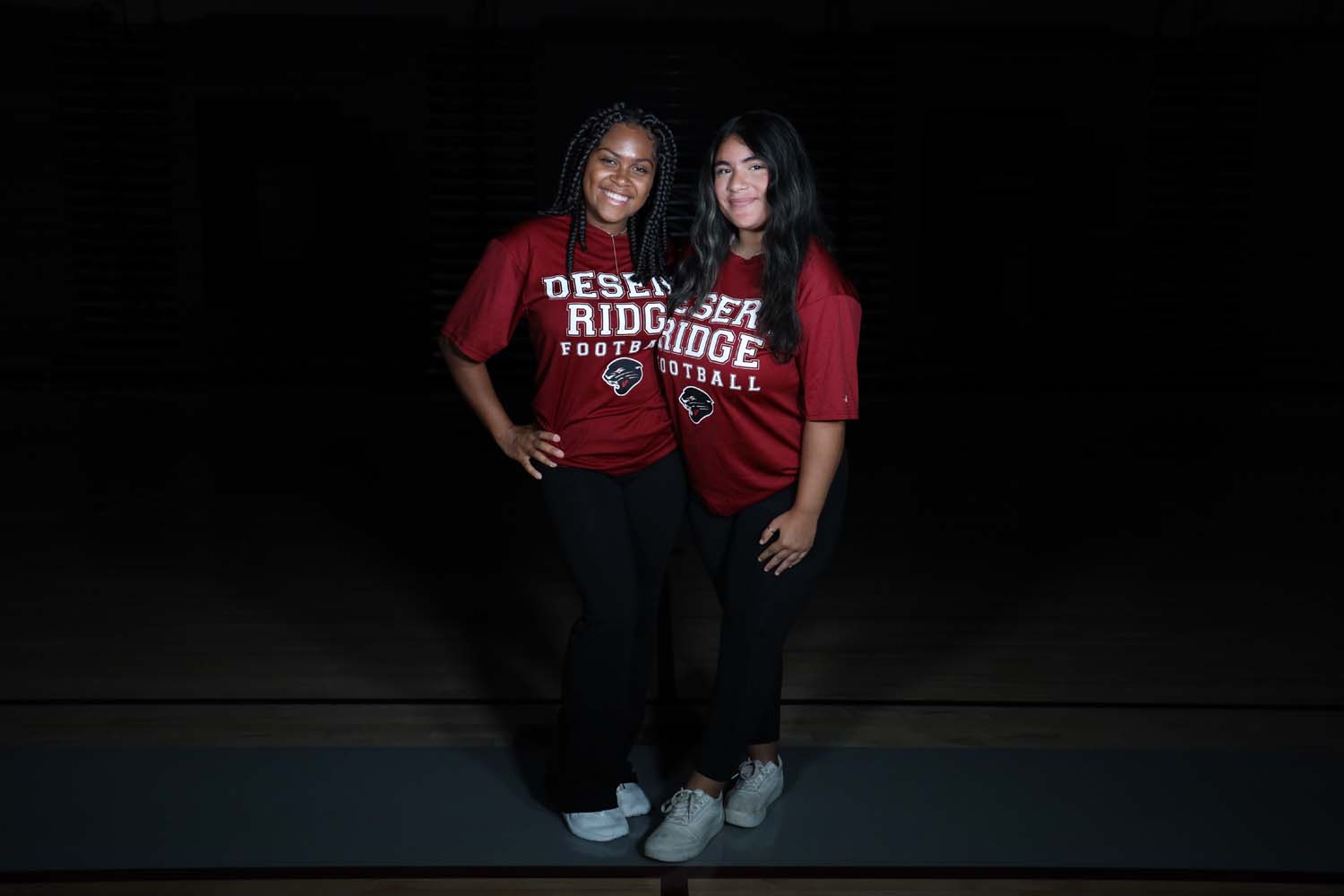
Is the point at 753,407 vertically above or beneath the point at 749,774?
above

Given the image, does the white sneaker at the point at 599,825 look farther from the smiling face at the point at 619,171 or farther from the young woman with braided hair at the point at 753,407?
the smiling face at the point at 619,171

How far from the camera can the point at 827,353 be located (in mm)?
2119

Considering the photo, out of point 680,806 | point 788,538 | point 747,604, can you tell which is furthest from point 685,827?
point 788,538

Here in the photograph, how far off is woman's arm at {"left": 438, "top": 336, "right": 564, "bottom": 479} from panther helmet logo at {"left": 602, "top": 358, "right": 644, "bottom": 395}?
6.1 inches

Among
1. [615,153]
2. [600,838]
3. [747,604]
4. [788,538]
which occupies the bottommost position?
[600,838]

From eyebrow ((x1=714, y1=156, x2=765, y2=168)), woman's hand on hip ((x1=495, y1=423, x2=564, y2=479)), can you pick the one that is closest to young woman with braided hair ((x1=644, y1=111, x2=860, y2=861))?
eyebrow ((x1=714, y1=156, x2=765, y2=168))

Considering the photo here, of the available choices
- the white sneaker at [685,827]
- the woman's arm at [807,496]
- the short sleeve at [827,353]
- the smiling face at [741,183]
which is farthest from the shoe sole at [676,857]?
the smiling face at [741,183]

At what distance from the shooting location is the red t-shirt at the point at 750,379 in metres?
2.12

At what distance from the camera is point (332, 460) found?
253 inches

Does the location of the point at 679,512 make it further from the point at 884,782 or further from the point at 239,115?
the point at 239,115

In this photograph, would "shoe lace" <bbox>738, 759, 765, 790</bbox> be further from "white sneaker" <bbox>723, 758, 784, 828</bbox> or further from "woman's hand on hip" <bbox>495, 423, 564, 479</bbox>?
"woman's hand on hip" <bbox>495, 423, 564, 479</bbox>

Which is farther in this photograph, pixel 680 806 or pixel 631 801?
pixel 631 801

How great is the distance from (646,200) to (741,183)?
25cm

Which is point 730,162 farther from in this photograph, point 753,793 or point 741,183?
point 753,793
